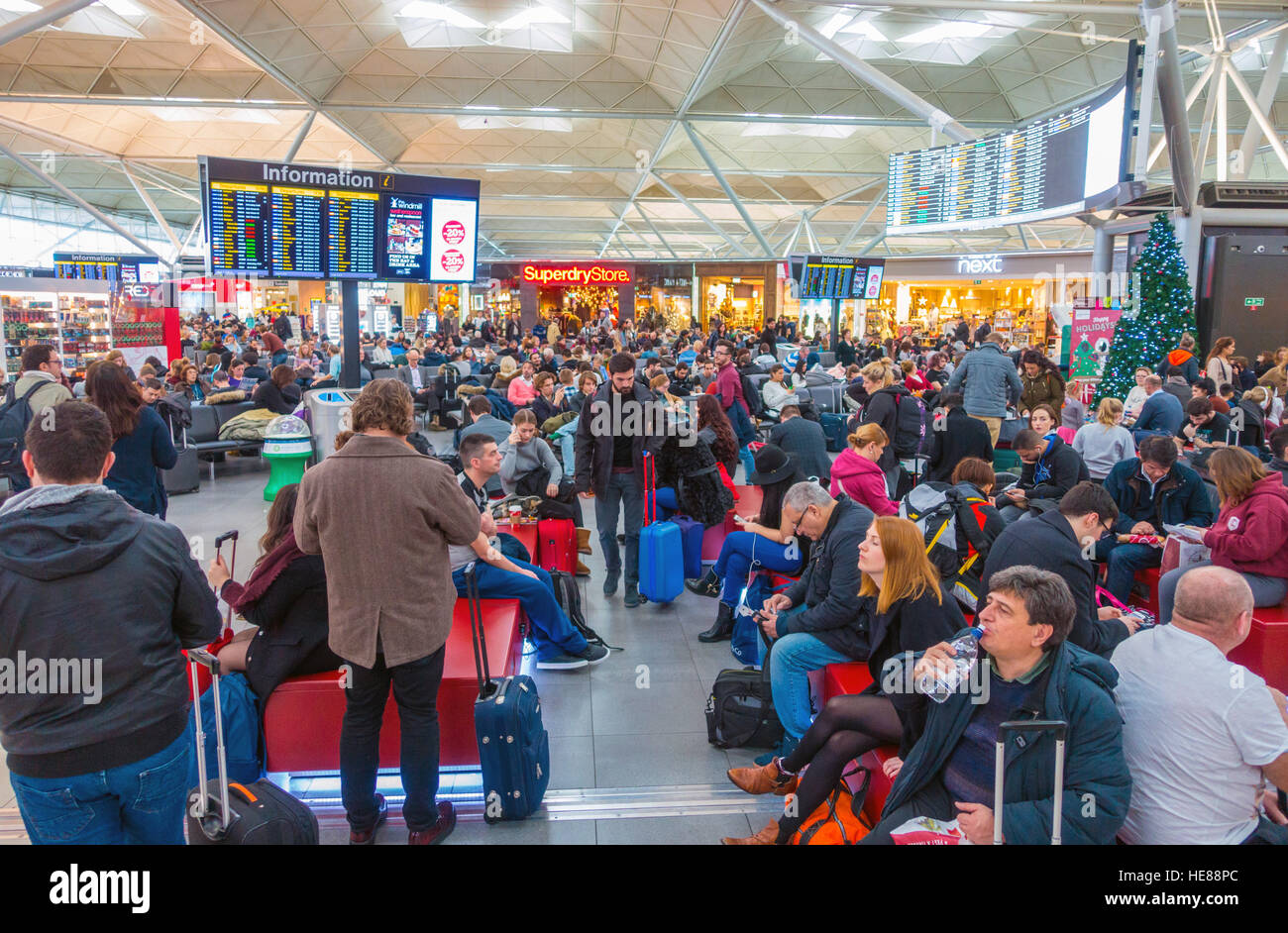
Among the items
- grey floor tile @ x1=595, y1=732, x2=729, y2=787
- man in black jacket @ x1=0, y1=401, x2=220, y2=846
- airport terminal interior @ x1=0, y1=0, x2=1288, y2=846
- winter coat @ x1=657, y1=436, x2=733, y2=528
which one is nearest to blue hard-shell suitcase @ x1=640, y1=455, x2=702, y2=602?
airport terminal interior @ x1=0, y1=0, x2=1288, y2=846

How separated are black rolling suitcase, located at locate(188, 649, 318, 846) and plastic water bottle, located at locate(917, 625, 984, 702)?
2230mm

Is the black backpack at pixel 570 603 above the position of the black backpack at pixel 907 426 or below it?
below

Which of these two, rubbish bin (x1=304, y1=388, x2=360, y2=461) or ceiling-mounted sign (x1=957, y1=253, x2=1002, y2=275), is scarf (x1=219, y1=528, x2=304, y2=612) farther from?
ceiling-mounted sign (x1=957, y1=253, x2=1002, y2=275)

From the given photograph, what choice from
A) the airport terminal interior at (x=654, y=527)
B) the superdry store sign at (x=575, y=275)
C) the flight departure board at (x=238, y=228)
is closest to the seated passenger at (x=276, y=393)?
the airport terminal interior at (x=654, y=527)

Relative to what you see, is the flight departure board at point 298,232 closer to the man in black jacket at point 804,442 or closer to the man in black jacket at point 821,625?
the man in black jacket at point 804,442

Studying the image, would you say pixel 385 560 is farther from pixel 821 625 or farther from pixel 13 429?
pixel 13 429

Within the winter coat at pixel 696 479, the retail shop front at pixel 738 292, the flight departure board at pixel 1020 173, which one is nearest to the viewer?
the winter coat at pixel 696 479

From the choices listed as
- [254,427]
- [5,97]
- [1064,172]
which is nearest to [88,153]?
[5,97]

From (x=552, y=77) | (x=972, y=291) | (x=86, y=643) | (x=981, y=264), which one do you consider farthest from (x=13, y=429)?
(x=972, y=291)

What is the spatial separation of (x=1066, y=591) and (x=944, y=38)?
20.5m

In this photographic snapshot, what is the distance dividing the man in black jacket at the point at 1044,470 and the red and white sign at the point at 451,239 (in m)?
5.98

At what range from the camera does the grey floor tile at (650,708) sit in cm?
453

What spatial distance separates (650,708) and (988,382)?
6.66 meters
